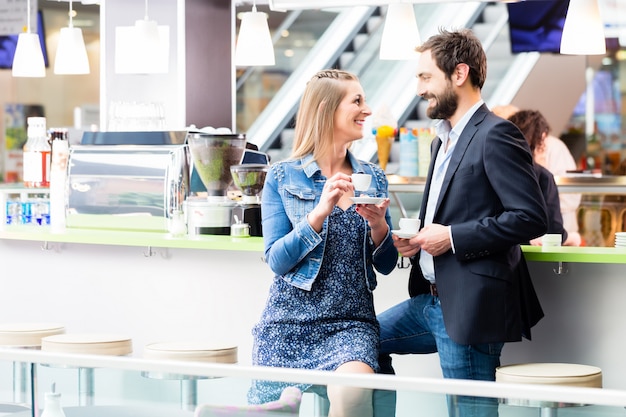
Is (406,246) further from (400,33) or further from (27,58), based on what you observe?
(27,58)

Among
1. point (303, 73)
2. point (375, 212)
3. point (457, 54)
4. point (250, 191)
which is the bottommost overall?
point (375, 212)

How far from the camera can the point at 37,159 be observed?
19.5 ft

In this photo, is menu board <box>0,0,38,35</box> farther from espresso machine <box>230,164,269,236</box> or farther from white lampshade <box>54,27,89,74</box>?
espresso machine <box>230,164,269,236</box>

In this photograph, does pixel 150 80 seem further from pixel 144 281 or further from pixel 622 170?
pixel 622 170

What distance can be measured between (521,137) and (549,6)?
6.74 metres

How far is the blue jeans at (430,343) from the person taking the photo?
137 inches

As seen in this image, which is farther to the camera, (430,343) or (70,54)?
(70,54)

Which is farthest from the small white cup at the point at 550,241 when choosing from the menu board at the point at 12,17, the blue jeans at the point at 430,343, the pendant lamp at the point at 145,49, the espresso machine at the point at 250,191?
the menu board at the point at 12,17

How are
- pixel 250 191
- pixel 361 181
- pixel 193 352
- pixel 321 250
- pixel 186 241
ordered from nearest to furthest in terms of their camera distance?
pixel 361 181, pixel 321 250, pixel 193 352, pixel 186 241, pixel 250 191

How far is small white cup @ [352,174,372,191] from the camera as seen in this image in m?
3.43

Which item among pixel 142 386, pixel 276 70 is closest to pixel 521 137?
pixel 142 386

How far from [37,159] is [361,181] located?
119 inches

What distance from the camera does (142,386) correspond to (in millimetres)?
2400

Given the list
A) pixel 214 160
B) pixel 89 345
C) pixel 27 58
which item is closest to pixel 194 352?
pixel 89 345
